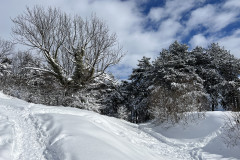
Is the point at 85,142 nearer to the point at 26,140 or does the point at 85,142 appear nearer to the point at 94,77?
the point at 26,140

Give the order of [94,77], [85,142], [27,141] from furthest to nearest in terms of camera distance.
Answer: [94,77] < [27,141] < [85,142]

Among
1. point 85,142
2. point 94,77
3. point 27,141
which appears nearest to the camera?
point 85,142

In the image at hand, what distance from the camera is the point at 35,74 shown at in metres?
13.5

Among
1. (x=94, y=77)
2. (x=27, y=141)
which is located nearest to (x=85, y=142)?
(x=27, y=141)

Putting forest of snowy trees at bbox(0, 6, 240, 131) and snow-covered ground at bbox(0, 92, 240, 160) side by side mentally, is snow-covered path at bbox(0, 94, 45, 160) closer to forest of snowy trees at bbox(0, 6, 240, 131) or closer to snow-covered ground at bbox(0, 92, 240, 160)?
snow-covered ground at bbox(0, 92, 240, 160)

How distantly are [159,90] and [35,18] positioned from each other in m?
10.6

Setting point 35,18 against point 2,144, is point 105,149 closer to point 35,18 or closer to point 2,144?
point 2,144

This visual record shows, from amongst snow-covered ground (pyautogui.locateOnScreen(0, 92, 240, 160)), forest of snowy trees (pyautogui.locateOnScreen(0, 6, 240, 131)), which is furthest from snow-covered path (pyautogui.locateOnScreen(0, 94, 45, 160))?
forest of snowy trees (pyautogui.locateOnScreen(0, 6, 240, 131))

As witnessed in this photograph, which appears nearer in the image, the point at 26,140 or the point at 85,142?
the point at 85,142

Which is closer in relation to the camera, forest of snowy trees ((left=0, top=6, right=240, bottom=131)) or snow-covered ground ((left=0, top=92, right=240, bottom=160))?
snow-covered ground ((left=0, top=92, right=240, bottom=160))

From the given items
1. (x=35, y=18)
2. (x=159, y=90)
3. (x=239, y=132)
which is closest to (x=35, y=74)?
(x=35, y=18)

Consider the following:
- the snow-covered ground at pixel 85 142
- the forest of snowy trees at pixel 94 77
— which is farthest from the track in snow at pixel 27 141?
the forest of snowy trees at pixel 94 77

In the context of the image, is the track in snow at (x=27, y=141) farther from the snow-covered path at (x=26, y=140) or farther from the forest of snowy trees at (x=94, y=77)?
the forest of snowy trees at (x=94, y=77)

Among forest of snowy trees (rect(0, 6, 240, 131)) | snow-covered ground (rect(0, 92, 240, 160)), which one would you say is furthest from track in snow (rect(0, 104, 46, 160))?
forest of snowy trees (rect(0, 6, 240, 131))
